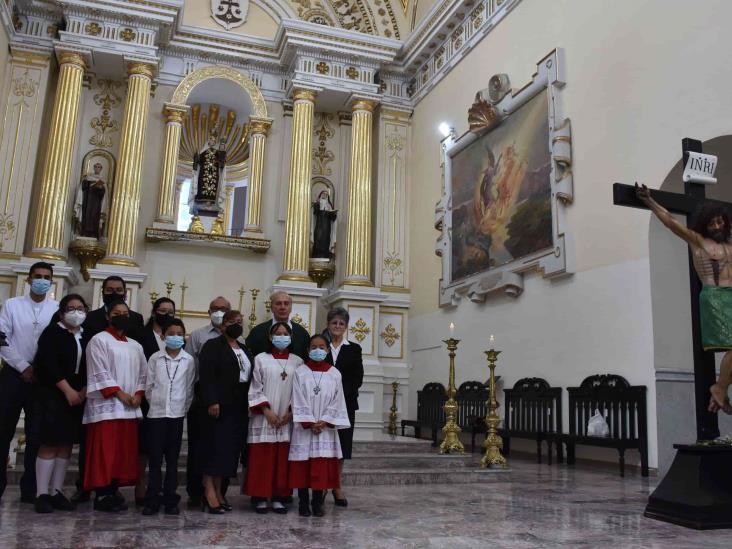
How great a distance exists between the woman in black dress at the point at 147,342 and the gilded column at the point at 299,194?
6.61 metres

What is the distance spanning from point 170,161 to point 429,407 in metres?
6.15

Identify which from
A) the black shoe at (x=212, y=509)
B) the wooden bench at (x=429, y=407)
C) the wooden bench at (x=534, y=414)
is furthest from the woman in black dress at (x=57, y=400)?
the wooden bench at (x=429, y=407)

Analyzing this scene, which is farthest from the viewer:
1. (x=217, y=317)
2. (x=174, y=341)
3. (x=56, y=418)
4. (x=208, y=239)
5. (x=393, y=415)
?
(x=208, y=239)

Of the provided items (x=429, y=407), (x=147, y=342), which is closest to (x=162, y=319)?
(x=147, y=342)

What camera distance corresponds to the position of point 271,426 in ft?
14.5

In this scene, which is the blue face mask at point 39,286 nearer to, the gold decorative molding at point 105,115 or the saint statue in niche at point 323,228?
the saint statue in niche at point 323,228

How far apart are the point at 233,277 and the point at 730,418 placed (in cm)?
826

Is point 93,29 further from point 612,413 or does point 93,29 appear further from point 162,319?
point 612,413

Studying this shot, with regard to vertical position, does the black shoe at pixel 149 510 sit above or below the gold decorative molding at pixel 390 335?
below

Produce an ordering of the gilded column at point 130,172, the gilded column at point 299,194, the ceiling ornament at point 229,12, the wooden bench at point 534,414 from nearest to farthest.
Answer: the wooden bench at point 534,414, the gilded column at point 130,172, the gilded column at point 299,194, the ceiling ornament at point 229,12

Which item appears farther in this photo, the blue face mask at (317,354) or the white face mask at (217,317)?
the white face mask at (217,317)

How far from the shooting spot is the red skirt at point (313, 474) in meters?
4.32

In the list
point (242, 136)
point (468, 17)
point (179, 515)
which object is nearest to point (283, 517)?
point (179, 515)

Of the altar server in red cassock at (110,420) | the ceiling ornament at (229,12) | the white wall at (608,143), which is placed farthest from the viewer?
the ceiling ornament at (229,12)
